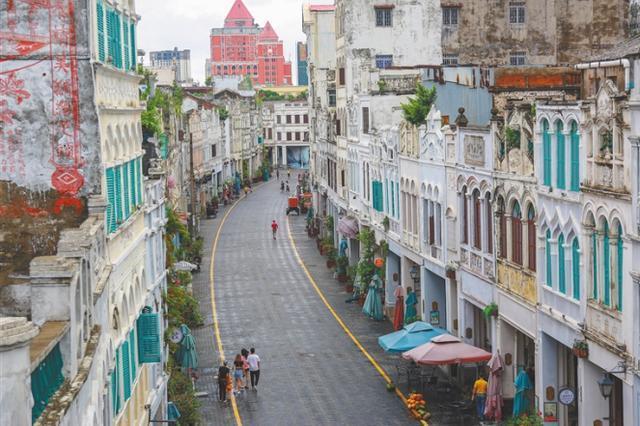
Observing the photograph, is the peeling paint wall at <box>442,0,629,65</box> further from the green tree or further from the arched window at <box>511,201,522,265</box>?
the arched window at <box>511,201,522,265</box>

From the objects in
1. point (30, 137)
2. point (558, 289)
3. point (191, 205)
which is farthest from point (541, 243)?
point (191, 205)

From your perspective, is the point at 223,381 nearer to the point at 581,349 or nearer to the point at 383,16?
the point at 581,349

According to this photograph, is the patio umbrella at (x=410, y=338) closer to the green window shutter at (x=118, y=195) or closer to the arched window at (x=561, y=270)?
the arched window at (x=561, y=270)

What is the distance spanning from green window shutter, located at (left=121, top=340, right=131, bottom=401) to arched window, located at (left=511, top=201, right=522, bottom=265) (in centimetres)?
1265

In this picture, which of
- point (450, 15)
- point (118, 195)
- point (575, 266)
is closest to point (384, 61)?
point (450, 15)

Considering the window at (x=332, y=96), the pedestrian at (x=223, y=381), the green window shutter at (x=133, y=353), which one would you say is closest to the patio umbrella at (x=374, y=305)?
the pedestrian at (x=223, y=381)

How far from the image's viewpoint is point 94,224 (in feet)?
67.8

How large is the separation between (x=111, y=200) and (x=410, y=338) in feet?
52.4

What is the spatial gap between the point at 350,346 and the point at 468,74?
38.0ft

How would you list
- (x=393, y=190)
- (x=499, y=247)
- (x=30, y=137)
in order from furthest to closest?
(x=393, y=190), (x=499, y=247), (x=30, y=137)

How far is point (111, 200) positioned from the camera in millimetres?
24078

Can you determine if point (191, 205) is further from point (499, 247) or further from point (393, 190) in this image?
point (499, 247)

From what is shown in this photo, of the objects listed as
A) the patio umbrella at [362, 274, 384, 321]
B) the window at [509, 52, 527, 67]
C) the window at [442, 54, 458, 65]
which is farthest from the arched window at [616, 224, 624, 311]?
the window at [442, 54, 458, 65]

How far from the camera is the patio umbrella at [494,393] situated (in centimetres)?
3419
